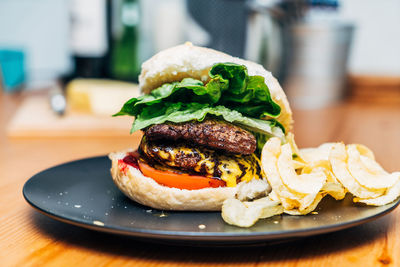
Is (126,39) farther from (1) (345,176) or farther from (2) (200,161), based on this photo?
(1) (345,176)

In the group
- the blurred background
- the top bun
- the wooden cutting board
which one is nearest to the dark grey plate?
the top bun

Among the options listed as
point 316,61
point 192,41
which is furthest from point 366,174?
point 192,41

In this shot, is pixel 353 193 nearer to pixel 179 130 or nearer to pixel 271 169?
pixel 271 169

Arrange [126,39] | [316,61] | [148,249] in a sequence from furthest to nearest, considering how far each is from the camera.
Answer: [126,39], [316,61], [148,249]

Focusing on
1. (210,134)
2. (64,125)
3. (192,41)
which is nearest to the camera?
(210,134)

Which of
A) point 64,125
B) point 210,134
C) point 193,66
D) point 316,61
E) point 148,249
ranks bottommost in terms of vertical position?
point 64,125

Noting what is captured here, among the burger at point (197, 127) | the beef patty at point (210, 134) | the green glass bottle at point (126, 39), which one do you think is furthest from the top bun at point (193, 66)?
the green glass bottle at point (126, 39)

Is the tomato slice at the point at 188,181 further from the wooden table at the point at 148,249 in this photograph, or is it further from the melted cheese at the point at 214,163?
the wooden table at the point at 148,249
